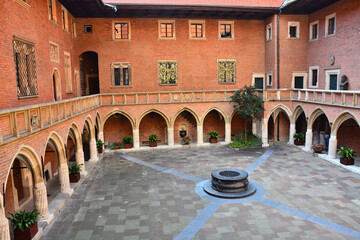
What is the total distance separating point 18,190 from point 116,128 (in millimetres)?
12201

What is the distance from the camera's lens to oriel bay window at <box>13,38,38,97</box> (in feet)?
39.3

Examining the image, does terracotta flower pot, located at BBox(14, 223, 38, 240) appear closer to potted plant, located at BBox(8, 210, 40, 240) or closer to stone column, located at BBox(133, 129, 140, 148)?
potted plant, located at BBox(8, 210, 40, 240)

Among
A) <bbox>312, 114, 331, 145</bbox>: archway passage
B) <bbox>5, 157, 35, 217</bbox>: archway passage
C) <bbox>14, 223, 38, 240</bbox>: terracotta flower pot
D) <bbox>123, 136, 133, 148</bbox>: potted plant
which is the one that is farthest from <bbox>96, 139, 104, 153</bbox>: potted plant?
<bbox>312, 114, 331, 145</bbox>: archway passage

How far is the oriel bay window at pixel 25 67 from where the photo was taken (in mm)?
11986

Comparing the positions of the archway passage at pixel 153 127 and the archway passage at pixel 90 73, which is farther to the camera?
the archway passage at pixel 153 127

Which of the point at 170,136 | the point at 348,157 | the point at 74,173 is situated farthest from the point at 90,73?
the point at 348,157

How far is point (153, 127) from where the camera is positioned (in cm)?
2569

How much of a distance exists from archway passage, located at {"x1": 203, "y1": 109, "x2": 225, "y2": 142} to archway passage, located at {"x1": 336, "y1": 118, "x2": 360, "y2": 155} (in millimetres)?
9568

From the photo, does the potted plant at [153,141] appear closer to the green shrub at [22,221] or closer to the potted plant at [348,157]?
the potted plant at [348,157]

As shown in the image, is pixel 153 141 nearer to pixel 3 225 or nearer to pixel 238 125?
pixel 238 125

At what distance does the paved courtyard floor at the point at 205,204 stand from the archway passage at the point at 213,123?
7.18 meters

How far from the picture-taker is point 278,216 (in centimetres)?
1143

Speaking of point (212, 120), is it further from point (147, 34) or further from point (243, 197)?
point (243, 197)

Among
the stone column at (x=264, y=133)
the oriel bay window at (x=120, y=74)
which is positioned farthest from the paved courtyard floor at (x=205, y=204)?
the oriel bay window at (x=120, y=74)
